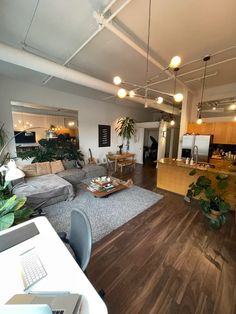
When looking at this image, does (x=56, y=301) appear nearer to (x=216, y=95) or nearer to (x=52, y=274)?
(x=52, y=274)

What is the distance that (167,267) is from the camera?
172cm

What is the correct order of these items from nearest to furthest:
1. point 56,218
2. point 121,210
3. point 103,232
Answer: point 103,232, point 56,218, point 121,210

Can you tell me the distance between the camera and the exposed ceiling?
6.03ft

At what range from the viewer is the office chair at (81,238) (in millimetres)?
996

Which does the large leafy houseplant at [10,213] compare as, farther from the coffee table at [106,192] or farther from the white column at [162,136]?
the white column at [162,136]

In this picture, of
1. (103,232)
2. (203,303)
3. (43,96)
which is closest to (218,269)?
(203,303)

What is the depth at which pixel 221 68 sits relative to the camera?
333cm

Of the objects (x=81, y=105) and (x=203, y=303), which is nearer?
(x=203, y=303)

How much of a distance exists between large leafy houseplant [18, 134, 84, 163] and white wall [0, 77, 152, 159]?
57cm

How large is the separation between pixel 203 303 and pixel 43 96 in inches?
226

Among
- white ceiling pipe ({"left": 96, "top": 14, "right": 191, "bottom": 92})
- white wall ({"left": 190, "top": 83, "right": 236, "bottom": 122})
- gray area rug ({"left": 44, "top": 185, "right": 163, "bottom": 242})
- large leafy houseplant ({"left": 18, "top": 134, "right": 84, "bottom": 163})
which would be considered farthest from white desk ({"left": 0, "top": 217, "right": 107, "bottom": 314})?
white wall ({"left": 190, "top": 83, "right": 236, "bottom": 122})

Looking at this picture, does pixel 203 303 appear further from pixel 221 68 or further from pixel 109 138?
pixel 109 138

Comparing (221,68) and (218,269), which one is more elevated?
(221,68)

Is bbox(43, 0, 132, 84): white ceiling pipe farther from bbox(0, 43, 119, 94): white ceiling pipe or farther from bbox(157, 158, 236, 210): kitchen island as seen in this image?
bbox(157, 158, 236, 210): kitchen island
